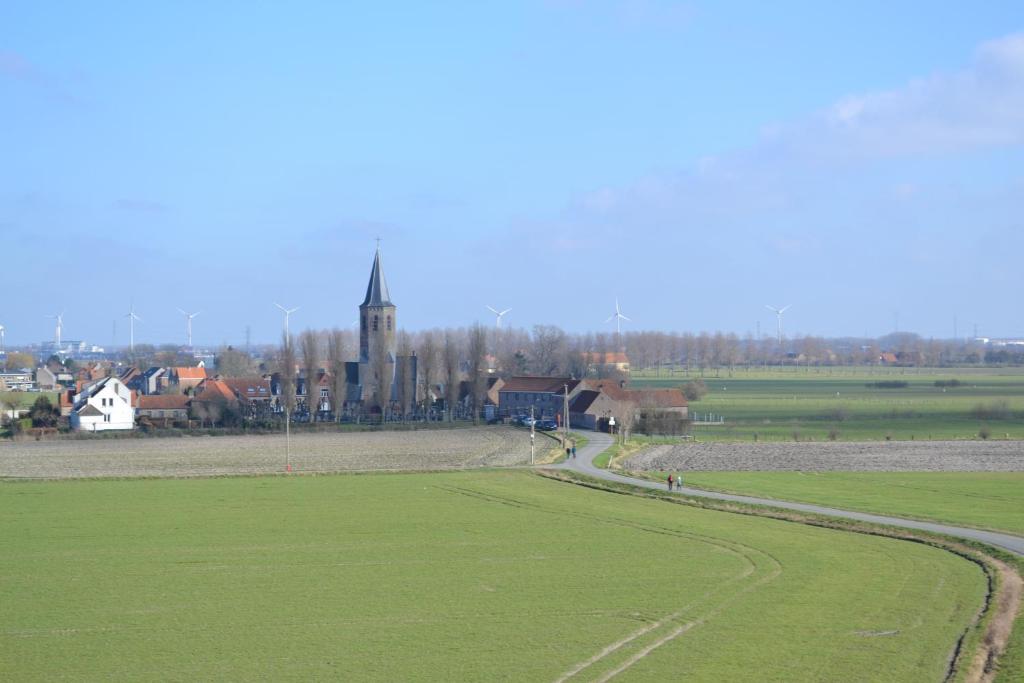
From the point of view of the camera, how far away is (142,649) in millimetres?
21156

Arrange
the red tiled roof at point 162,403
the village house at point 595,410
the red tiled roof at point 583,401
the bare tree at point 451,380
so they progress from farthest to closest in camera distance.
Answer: the bare tree at point 451,380 → the red tiled roof at point 162,403 → the red tiled roof at point 583,401 → the village house at point 595,410

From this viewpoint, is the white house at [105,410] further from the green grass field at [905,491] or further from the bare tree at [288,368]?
the green grass field at [905,491]

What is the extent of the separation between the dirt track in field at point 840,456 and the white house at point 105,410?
4681 cm

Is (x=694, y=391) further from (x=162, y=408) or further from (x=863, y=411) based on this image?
(x=162, y=408)

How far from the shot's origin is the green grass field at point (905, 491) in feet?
130

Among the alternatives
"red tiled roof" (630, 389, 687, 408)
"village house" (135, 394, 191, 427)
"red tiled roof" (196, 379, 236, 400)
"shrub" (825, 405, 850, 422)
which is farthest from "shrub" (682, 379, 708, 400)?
"village house" (135, 394, 191, 427)

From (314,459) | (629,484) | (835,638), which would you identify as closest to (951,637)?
(835,638)

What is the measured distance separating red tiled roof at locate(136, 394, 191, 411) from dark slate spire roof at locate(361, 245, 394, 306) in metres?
20.1

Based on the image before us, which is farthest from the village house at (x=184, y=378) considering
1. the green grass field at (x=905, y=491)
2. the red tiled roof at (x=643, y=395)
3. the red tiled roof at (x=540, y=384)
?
the green grass field at (x=905, y=491)

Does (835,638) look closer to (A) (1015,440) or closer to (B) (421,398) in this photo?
(A) (1015,440)

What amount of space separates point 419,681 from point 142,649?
18.5ft

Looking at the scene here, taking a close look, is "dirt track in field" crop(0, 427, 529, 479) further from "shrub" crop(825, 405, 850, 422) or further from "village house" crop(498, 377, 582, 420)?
"shrub" crop(825, 405, 850, 422)

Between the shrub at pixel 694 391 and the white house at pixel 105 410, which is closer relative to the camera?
the white house at pixel 105 410

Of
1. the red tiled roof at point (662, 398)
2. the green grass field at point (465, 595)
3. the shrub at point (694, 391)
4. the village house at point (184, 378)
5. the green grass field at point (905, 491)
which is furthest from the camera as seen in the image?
the village house at point (184, 378)
